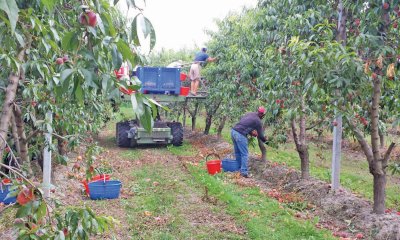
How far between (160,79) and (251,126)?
5.07 meters

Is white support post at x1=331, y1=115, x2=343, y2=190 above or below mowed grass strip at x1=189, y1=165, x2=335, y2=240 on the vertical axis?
above

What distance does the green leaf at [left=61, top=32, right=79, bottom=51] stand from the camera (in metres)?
1.54

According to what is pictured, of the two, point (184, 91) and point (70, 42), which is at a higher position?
point (70, 42)

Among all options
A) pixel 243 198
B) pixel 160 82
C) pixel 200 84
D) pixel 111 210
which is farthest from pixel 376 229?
pixel 200 84

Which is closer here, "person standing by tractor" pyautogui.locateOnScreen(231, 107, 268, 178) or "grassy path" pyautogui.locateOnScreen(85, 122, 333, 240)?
"grassy path" pyautogui.locateOnScreen(85, 122, 333, 240)

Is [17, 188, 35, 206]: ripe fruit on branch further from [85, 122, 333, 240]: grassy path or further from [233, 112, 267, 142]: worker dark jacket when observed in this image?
[233, 112, 267, 142]: worker dark jacket

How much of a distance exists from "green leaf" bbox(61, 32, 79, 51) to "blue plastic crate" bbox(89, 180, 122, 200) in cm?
588

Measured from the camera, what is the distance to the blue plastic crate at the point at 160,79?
44.3 ft

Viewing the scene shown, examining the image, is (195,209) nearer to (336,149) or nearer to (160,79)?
(336,149)

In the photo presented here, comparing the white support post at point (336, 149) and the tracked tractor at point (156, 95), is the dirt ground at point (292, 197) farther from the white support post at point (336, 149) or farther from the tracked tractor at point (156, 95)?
the tracked tractor at point (156, 95)

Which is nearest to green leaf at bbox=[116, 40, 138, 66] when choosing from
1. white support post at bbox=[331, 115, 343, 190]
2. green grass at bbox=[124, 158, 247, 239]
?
green grass at bbox=[124, 158, 247, 239]

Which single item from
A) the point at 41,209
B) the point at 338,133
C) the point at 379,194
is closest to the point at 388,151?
the point at 379,194

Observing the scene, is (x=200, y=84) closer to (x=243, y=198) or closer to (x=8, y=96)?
(x=243, y=198)

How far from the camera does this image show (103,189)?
718 centimetres
